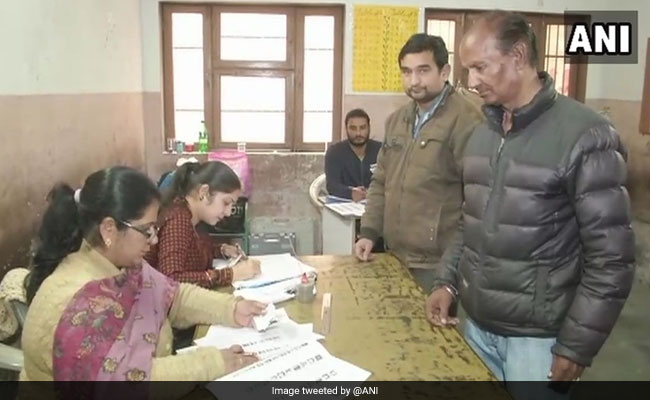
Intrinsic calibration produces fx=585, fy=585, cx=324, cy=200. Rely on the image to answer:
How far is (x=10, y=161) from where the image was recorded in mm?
2445

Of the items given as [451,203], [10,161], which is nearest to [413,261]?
[451,203]

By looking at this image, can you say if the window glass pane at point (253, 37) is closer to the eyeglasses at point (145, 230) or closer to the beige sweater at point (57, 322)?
the eyeglasses at point (145, 230)

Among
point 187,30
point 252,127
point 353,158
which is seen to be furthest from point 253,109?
point 353,158

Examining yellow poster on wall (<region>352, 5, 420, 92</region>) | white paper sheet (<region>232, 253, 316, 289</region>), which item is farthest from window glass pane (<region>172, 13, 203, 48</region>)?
white paper sheet (<region>232, 253, 316, 289</region>)

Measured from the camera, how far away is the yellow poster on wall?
449 centimetres

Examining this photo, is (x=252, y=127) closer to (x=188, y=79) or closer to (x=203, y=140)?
(x=203, y=140)

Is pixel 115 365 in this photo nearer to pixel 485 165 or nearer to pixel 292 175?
pixel 485 165

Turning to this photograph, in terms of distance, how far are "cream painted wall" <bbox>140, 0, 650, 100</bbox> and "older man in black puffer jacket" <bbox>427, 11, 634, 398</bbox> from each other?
3113mm

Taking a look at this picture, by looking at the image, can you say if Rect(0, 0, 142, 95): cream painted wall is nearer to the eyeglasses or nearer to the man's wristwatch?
the eyeglasses

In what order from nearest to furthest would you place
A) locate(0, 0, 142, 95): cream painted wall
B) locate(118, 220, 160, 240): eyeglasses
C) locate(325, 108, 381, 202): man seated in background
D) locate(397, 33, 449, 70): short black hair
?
locate(118, 220, 160, 240): eyeglasses
locate(397, 33, 449, 70): short black hair
locate(0, 0, 142, 95): cream painted wall
locate(325, 108, 381, 202): man seated in background

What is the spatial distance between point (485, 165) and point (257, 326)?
0.75m

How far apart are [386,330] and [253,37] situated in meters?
3.47

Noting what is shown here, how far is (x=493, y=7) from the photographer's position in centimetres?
462

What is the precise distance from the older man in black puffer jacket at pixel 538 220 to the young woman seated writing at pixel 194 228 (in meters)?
0.75
